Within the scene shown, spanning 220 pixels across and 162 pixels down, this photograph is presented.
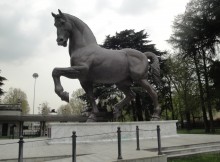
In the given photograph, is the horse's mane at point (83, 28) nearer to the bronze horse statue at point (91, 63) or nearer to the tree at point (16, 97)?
the bronze horse statue at point (91, 63)

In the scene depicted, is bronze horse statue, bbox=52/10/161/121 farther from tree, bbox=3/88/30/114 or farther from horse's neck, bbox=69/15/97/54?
tree, bbox=3/88/30/114

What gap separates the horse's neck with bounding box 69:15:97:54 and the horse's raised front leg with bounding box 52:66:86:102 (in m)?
1.05

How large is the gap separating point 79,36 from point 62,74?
1.77 m

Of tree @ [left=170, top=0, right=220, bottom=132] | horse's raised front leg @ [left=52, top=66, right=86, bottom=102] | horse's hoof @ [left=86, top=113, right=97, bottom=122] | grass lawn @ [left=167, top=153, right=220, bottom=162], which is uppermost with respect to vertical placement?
tree @ [left=170, top=0, right=220, bottom=132]

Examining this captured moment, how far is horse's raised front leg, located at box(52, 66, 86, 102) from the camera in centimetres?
1008

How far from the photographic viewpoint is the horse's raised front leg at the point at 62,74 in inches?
397

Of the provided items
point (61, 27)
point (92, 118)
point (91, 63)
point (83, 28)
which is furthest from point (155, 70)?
point (61, 27)

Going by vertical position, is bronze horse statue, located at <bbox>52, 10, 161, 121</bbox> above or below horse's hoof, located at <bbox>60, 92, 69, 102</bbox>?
above

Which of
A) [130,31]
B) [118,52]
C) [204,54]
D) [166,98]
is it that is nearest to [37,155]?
[118,52]

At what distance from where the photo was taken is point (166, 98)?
40.7 meters

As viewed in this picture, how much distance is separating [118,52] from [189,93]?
86.0 feet

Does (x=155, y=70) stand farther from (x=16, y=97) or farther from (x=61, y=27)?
(x=16, y=97)

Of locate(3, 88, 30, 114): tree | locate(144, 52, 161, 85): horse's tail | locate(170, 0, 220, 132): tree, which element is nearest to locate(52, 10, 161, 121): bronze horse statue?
locate(144, 52, 161, 85): horse's tail

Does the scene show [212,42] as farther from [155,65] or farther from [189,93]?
[155,65]
